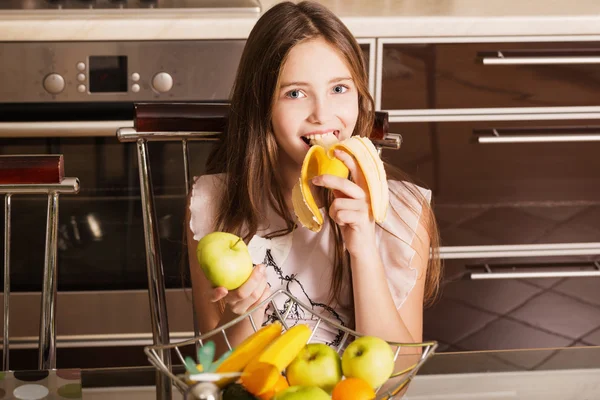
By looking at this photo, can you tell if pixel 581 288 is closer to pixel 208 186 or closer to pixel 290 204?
pixel 290 204

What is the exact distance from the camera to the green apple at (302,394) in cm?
73

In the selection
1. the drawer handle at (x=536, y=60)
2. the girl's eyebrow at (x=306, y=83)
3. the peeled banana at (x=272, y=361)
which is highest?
the drawer handle at (x=536, y=60)

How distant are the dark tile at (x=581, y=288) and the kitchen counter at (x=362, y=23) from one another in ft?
2.10

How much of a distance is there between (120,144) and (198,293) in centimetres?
74

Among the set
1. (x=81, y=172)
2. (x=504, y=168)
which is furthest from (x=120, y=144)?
(x=504, y=168)

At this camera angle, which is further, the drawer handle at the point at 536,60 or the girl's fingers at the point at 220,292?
the drawer handle at the point at 536,60

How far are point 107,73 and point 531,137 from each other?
107cm

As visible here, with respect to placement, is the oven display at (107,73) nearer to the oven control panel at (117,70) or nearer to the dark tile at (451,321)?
the oven control panel at (117,70)

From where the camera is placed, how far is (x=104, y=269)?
6.86 ft

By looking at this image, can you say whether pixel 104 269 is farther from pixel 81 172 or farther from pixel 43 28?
pixel 43 28

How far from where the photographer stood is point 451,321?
7.22 ft

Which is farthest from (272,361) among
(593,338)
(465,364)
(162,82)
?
(593,338)

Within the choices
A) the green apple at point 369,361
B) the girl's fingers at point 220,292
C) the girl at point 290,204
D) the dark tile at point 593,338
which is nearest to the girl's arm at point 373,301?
the girl at point 290,204

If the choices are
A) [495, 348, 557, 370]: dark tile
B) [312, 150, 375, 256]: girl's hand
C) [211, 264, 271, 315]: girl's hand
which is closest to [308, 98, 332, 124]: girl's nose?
[312, 150, 375, 256]: girl's hand
